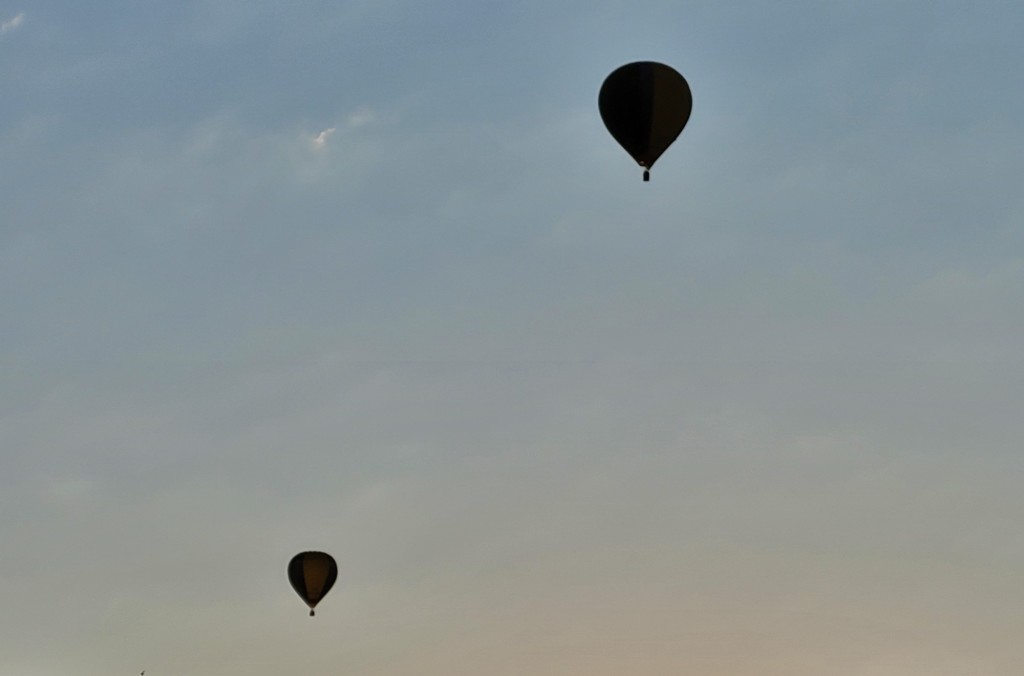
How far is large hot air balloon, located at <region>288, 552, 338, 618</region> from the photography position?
70188mm

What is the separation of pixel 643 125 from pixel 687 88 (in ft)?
7.17

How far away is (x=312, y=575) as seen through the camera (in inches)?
2783

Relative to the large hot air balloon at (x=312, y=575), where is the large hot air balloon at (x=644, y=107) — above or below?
above

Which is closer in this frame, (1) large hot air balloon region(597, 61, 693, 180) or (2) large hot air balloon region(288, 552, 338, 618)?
(1) large hot air balloon region(597, 61, 693, 180)

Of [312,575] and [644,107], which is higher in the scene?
[644,107]

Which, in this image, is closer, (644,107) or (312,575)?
(644,107)

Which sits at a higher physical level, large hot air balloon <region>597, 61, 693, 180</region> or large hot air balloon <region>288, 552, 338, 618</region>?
large hot air balloon <region>597, 61, 693, 180</region>

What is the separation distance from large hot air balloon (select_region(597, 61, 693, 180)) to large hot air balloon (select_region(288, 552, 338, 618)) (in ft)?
95.0

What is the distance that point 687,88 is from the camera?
51406 mm

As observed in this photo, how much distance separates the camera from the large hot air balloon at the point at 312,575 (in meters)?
70.2

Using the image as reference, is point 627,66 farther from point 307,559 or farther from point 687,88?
point 307,559

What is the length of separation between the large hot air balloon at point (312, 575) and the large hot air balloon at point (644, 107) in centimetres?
2895

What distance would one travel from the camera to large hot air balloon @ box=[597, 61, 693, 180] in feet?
166

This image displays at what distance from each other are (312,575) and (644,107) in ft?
99.4
